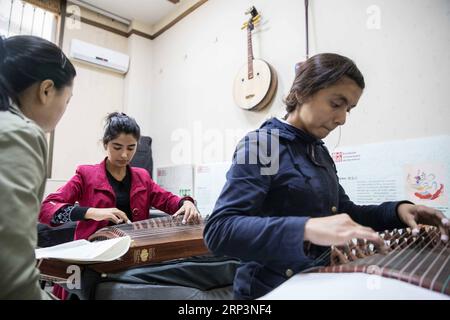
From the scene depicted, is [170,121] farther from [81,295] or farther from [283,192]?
[283,192]

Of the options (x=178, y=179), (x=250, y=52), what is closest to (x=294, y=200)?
(x=250, y=52)

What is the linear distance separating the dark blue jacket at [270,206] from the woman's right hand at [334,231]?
0.8 inches

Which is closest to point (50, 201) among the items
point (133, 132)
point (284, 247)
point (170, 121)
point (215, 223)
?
point (133, 132)

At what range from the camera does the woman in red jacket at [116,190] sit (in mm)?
1591

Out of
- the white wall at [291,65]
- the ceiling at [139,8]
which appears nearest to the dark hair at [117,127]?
the white wall at [291,65]

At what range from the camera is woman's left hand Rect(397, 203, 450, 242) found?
0.93m

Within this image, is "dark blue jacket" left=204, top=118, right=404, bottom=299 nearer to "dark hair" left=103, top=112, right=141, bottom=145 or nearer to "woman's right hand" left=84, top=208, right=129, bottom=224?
"woman's right hand" left=84, top=208, right=129, bottom=224

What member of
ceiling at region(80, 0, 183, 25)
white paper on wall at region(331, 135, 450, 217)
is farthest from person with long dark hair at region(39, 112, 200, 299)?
ceiling at region(80, 0, 183, 25)

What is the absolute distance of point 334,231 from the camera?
58cm

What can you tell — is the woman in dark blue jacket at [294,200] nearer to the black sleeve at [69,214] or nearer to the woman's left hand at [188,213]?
the woman's left hand at [188,213]

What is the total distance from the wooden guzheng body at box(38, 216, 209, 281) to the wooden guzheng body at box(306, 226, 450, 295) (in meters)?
0.71

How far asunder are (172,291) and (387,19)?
173 centimetres

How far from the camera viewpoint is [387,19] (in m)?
1.58

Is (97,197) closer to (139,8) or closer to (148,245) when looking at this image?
(148,245)
